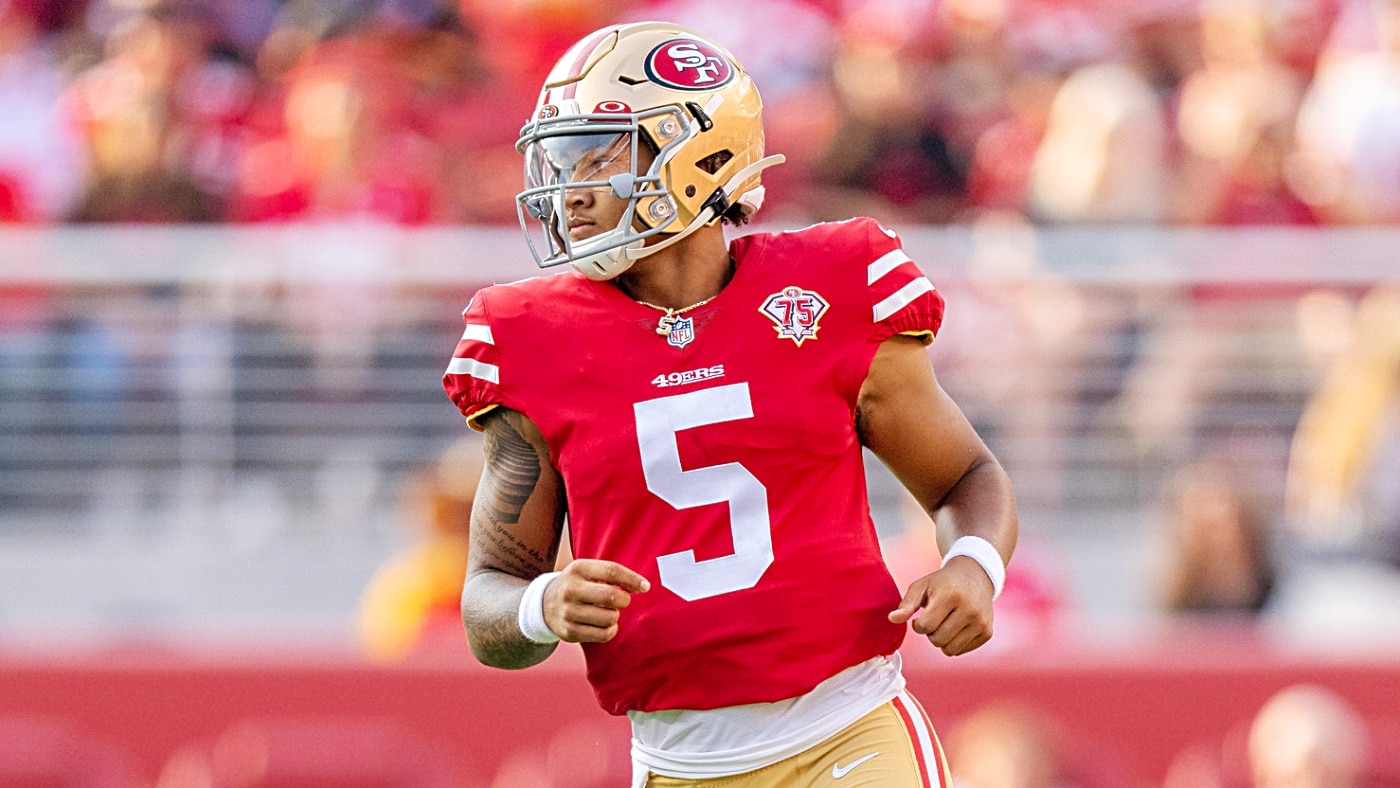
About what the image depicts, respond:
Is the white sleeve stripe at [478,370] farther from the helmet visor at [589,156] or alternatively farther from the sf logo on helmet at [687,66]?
the sf logo on helmet at [687,66]

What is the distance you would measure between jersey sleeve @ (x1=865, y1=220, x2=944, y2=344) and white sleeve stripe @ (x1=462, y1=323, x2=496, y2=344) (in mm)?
645

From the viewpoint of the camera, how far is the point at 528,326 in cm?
341

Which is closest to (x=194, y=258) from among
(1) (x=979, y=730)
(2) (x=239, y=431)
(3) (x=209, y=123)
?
(2) (x=239, y=431)

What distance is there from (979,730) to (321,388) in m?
2.57

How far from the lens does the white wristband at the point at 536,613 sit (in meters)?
3.18

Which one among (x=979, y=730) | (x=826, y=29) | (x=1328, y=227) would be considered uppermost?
(x=826, y=29)

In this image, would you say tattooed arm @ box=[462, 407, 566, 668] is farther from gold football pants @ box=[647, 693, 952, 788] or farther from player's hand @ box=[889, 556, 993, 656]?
player's hand @ box=[889, 556, 993, 656]

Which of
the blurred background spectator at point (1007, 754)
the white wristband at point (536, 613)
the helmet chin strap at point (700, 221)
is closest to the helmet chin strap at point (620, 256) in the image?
the helmet chin strap at point (700, 221)

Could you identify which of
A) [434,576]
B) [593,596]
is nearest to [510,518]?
[593,596]

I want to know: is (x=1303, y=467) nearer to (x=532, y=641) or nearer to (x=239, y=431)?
(x=239, y=431)

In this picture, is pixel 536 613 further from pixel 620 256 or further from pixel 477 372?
pixel 620 256

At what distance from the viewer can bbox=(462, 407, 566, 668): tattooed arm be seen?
11.2 ft

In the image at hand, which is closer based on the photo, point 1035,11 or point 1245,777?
point 1245,777

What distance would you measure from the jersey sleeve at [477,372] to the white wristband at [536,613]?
34cm
